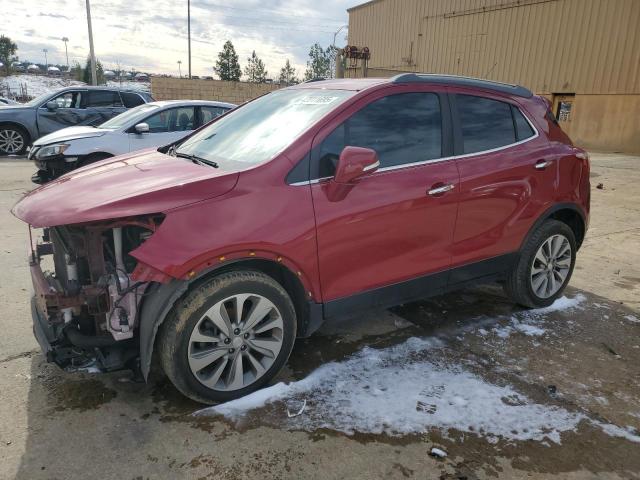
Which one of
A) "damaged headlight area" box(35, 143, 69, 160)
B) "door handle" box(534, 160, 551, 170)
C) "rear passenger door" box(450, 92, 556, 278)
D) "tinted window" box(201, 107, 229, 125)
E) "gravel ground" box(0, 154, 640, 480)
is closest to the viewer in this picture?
"gravel ground" box(0, 154, 640, 480)

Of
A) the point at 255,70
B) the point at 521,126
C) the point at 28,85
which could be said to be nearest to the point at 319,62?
the point at 255,70

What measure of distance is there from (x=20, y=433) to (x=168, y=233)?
125 centimetres

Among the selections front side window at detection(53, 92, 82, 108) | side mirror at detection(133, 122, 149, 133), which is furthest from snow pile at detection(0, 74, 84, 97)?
side mirror at detection(133, 122, 149, 133)

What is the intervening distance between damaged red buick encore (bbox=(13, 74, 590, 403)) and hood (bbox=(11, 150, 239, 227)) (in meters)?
0.01

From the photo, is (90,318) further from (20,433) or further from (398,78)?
(398,78)

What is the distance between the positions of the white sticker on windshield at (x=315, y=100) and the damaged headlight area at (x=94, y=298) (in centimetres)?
130

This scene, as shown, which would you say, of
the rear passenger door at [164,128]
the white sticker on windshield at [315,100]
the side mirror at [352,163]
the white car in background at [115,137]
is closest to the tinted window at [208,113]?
the white car in background at [115,137]

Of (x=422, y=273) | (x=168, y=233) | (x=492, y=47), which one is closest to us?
(x=168, y=233)

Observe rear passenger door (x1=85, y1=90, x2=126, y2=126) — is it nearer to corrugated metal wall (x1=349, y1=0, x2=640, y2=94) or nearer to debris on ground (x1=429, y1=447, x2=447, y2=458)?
debris on ground (x1=429, y1=447, x2=447, y2=458)

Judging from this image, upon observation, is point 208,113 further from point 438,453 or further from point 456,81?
point 438,453

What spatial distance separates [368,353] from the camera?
3.40 meters

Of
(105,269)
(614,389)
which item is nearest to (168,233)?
(105,269)

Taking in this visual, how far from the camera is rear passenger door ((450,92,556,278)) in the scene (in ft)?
11.4

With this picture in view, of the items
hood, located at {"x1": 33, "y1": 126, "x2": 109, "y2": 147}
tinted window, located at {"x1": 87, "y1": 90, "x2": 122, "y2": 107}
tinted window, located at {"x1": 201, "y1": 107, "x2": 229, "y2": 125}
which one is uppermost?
tinted window, located at {"x1": 87, "y1": 90, "x2": 122, "y2": 107}
